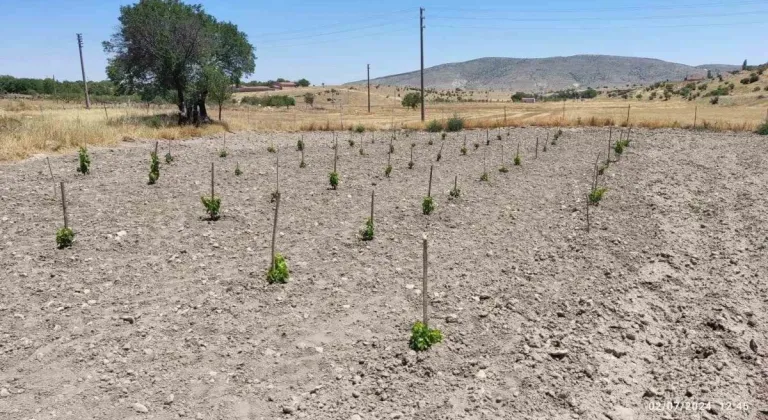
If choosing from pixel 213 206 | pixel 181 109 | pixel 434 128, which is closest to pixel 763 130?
pixel 434 128

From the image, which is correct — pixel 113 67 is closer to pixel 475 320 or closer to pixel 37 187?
pixel 37 187

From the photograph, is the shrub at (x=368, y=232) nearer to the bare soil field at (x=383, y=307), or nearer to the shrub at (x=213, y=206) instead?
the bare soil field at (x=383, y=307)

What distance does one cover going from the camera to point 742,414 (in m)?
4.95

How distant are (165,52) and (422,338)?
2652cm

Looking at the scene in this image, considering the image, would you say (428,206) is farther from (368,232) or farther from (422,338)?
(422,338)

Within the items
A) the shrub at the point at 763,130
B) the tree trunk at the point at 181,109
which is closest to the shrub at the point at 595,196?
the shrub at the point at 763,130

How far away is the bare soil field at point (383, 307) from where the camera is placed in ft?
16.4

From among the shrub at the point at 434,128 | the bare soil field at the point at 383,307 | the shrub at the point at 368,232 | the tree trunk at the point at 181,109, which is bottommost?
the bare soil field at the point at 383,307

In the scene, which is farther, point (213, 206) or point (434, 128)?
point (434, 128)

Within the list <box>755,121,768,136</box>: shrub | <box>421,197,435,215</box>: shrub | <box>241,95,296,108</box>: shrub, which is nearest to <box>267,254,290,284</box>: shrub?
<box>421,197,435,215</box>: shrub

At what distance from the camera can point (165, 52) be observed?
27500 millimetres

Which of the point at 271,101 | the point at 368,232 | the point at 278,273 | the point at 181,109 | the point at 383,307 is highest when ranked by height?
the point at 271,101

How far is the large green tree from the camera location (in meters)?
27.7

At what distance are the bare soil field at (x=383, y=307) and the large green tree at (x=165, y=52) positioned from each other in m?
16.7
